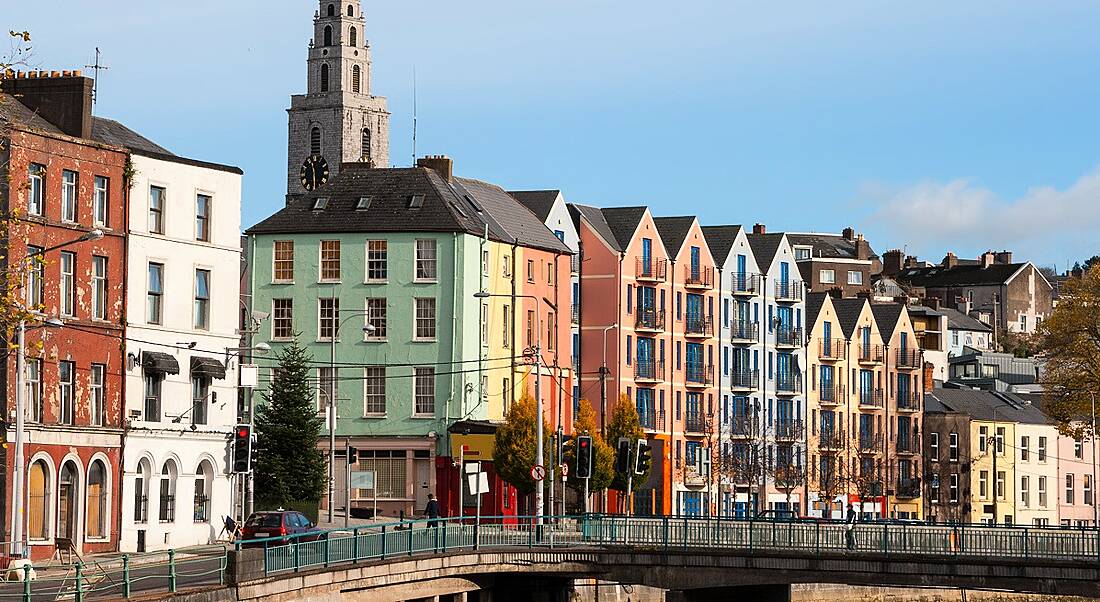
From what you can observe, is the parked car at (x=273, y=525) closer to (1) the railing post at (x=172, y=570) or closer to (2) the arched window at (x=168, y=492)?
(2) the arched window at (x=168, y=492)

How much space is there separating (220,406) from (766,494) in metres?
52.8

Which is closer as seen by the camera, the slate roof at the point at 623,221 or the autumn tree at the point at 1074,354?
the autumn tree at the point at 1074,354

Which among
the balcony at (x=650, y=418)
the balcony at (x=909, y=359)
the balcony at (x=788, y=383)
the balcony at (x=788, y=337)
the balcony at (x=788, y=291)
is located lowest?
the balcony at (x=650, y=418)

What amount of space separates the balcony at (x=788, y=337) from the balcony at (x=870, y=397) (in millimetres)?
9611

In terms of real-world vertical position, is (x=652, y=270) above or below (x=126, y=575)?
above

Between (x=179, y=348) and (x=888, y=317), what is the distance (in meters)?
74.6

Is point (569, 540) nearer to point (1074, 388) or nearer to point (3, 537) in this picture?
point (3, 537)

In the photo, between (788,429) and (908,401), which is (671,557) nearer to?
(788,429)

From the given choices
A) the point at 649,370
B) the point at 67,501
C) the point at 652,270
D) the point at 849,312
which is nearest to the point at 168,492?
the point at 67,501

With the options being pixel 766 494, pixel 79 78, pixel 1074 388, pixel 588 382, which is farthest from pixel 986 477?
pixel 79 78

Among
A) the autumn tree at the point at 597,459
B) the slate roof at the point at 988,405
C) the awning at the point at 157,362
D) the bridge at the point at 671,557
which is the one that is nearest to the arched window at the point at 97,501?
the awning at the point at 157,362

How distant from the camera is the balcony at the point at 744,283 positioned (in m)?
122

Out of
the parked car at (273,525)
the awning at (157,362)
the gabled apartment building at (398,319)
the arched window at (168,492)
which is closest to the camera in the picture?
the parked car at (273,525)

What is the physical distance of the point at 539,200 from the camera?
110438 mm
